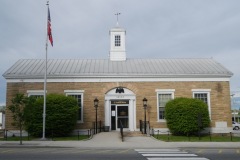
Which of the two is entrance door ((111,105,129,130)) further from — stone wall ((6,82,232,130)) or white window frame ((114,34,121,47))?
white window frame ((114,34,121,47))

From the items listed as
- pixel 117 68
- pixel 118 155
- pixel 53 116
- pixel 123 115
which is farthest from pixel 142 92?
pixel 118 155

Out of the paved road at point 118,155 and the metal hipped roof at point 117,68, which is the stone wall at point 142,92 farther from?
the paved road at point 118,155

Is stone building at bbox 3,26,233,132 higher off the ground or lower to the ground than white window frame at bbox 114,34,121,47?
lower

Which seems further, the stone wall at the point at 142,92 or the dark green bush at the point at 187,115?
the stone wall at the point at 142,92

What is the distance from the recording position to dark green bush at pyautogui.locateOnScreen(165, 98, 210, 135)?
25656 millimetres

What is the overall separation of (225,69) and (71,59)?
1578cm

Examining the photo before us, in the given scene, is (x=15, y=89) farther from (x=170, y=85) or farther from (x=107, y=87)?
(x=170, y=85)

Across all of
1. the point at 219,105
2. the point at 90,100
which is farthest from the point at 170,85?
the point at 90,100

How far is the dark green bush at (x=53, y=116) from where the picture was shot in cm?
2473

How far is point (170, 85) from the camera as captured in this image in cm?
2898

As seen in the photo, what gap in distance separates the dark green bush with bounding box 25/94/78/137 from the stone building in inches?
117

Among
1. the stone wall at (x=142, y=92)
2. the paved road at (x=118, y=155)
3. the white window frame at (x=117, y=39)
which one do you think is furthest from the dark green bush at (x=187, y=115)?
the paved road at (x=118, y=155)

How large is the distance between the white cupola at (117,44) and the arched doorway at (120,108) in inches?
206

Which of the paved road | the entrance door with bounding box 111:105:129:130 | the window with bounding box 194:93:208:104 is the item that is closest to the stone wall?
the window with bounding box 194:93:208:104
